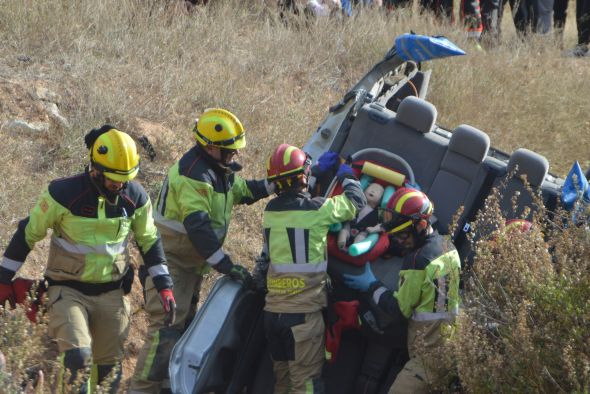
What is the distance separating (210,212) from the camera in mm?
6211

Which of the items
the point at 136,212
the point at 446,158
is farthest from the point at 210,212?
the point at 446,158

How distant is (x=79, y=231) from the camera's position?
5.44 metres

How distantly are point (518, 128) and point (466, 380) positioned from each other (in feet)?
24.1

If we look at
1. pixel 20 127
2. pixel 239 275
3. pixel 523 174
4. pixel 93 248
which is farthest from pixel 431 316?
pixel 20 127

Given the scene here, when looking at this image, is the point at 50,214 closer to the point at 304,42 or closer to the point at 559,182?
the point at 559,182

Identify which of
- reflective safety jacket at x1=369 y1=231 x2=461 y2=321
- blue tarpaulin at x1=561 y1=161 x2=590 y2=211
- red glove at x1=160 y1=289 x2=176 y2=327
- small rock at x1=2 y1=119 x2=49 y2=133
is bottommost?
small rock at x1=2 y1=119 x2=49 y2=133

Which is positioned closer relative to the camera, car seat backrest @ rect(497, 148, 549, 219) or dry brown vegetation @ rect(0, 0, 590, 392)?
car seat backrest @ rect(497, 148, 549, 219)

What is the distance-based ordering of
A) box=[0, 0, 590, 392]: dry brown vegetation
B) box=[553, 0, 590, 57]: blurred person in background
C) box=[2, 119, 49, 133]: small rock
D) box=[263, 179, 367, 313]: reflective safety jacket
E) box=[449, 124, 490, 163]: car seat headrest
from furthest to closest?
1. box=[553, 0, 590, 57]: blurred person in background
2. box=[0, 0, 590, 392]: dry brown vegetation
3. box=[2, 119, 49, 133]: small rock
4. box=[449, 124, 490, 163]: car seat headrest
5. box=[263, 179, 367, 313]: reflective safety jacket

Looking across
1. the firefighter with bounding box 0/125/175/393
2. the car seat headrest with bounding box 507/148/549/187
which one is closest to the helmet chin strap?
the firefighter with bounding box 0/125/175/393

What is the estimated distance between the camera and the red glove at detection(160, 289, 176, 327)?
5738mm

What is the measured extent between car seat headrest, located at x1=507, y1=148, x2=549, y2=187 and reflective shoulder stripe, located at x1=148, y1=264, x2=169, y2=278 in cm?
256

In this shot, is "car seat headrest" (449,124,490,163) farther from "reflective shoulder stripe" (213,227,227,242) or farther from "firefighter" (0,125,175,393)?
"firefighter" (0,125,175,393)

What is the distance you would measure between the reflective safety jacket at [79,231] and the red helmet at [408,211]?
1595 mm

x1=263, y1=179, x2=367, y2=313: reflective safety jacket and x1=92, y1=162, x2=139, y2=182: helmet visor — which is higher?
x1=92, y1=162, x2=139, y2=182: helmet visor
